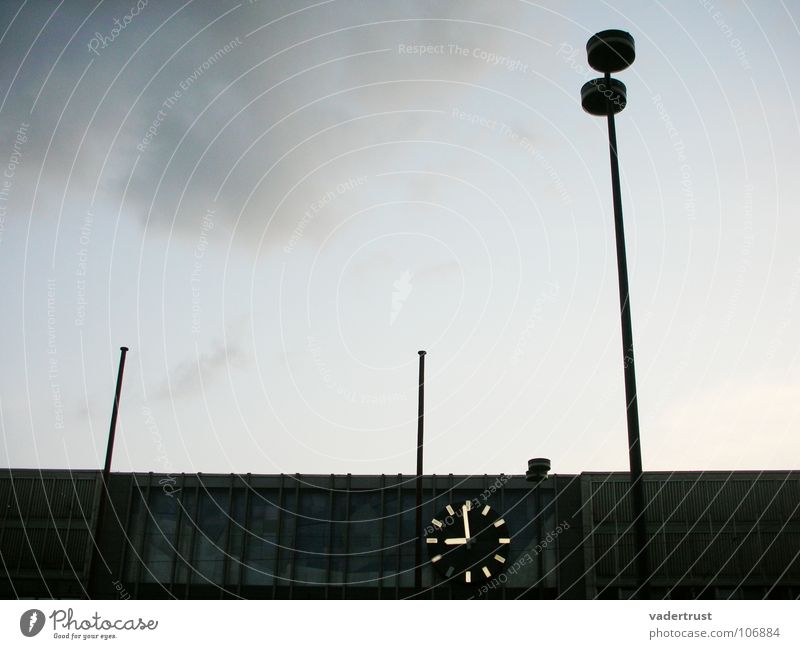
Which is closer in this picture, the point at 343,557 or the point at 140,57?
the point at 140,57

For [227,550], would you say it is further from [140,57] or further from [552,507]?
[140,57]

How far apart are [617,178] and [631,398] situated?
4.27m

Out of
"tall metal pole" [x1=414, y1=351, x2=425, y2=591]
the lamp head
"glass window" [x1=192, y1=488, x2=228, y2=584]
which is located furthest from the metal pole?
"glass window" [x1=192, y1=488, x2=228, y2=584]

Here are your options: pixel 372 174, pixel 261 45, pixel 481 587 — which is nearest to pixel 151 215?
pixel 261 45

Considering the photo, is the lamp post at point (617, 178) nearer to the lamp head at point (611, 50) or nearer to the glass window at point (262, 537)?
the lamp head at point (611, 50)

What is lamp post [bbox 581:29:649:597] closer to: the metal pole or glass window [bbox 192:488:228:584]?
the metal pole

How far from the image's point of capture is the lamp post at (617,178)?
38.2 feet

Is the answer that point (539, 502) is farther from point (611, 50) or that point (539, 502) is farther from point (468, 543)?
point (611, 50)

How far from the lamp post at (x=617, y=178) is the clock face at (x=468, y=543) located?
45.3ft

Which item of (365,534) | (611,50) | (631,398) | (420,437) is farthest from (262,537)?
(611,50)

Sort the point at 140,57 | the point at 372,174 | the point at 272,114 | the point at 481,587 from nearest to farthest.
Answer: the point at 140,57 < the point at 272,114 < the point at 372,174 < the point at 481,587

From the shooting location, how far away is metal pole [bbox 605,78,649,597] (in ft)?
36.7
